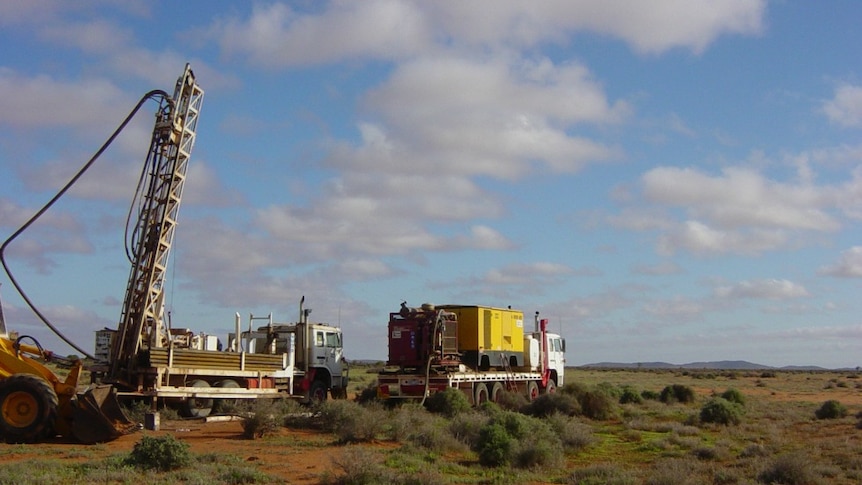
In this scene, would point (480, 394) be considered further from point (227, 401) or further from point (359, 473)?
point (359, 473)

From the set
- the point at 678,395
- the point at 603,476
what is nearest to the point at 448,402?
the point at 603,476

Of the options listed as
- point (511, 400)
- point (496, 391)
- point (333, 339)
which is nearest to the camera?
point (511, 400)

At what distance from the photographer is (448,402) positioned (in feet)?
76.8

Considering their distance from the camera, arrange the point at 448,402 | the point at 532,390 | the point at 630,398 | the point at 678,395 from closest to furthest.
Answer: the point at 448,402 < the point at 532,390 < the point at 630,398 < the point at 678,395

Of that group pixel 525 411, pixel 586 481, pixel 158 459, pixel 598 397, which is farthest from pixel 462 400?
pixel 158 459

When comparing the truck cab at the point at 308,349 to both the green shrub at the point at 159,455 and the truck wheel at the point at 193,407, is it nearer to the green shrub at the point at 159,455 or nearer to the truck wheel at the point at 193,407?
the truck wheel at the point at 193,407

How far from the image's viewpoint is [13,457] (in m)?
14.5

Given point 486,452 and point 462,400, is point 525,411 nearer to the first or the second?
point 462,400

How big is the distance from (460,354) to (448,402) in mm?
3157

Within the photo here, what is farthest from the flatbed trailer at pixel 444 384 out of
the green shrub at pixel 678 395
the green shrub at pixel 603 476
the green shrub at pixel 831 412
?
the green shrub at pixel 603 476

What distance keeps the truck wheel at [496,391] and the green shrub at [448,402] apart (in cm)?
353

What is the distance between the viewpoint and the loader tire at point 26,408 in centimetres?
1645

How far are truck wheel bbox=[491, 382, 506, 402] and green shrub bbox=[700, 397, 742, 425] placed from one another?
6849mm

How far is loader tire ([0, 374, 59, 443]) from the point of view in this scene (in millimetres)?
16453
